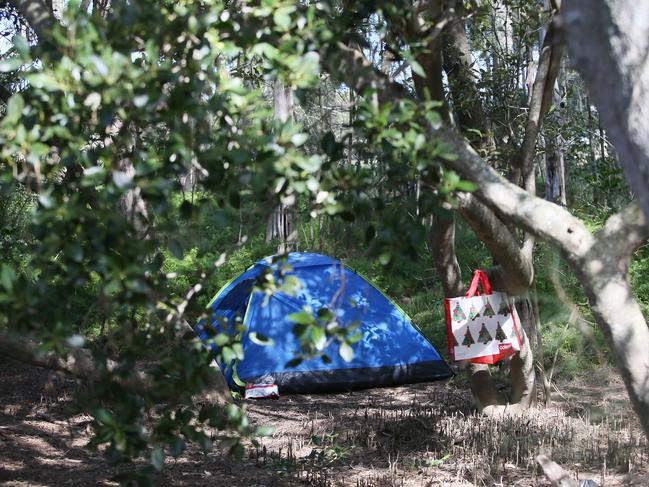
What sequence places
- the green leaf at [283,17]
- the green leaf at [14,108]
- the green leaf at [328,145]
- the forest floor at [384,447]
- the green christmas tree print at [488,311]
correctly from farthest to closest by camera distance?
the green christmas tree print at [488,311], the forest floor at [384,447], the green leaf at [328,145], the green leaf at [283,17], the green leaf at [14,108]

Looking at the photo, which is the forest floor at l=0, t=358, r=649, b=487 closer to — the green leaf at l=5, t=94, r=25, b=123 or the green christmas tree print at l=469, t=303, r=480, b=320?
the green christmas tree print at l=469, t=303, r=480, b=320

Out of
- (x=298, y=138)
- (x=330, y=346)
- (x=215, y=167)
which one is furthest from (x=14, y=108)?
(x=330, y=346)

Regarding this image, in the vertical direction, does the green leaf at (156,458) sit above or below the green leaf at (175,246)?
below

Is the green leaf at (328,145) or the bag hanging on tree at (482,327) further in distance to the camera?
the bag hanging on tree at (482,327)

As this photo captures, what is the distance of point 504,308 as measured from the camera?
18.5ft

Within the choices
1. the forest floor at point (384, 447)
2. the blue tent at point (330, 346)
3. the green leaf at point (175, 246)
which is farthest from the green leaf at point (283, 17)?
the blue tent at point (330, 346)

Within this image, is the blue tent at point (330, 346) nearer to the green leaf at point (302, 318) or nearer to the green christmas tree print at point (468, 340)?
the green christmas tree print at point (468, 340)

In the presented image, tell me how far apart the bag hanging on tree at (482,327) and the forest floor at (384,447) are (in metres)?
0.49

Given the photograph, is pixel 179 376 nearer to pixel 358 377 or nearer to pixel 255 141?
pixel 255 141

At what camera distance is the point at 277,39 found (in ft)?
9.73

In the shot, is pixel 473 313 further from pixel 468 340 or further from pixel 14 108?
pixel 14 108

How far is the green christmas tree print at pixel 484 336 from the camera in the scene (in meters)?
5.61

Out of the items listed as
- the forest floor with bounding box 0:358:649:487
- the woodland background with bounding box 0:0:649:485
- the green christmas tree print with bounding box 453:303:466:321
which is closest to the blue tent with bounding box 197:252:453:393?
the forest floor with bounding box 0:358:649:487

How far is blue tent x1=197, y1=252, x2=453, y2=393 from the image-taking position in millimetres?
7488
